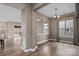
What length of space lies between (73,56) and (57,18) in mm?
839

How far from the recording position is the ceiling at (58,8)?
208cm

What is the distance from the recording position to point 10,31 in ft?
7.20

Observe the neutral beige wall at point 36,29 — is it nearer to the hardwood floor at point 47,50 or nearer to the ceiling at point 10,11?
the hardwood floor at point 47,50

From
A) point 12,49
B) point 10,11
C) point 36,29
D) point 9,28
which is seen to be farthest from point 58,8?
point 12,49

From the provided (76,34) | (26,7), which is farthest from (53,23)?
(26,7)

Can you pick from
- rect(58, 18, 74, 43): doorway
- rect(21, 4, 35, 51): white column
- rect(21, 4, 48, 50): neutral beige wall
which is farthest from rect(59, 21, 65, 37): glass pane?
rect(21, 4, 35, 51): white column

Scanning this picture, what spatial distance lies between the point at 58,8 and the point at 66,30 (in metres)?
0.50

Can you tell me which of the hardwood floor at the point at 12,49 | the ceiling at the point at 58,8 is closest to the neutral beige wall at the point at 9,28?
the hardwood floor at the point at 12,49

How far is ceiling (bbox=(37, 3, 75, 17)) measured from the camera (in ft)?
6.83

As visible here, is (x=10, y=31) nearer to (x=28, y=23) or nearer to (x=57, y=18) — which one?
(x=28, y=23)

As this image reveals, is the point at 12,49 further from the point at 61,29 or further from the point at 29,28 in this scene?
the point at 61,29

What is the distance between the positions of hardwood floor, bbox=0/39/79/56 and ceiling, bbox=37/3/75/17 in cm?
64

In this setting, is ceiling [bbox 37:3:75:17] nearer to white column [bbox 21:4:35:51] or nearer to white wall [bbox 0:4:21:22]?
white column [bbox 21:4:35:51]

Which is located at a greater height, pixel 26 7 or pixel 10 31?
pixel 26 7
